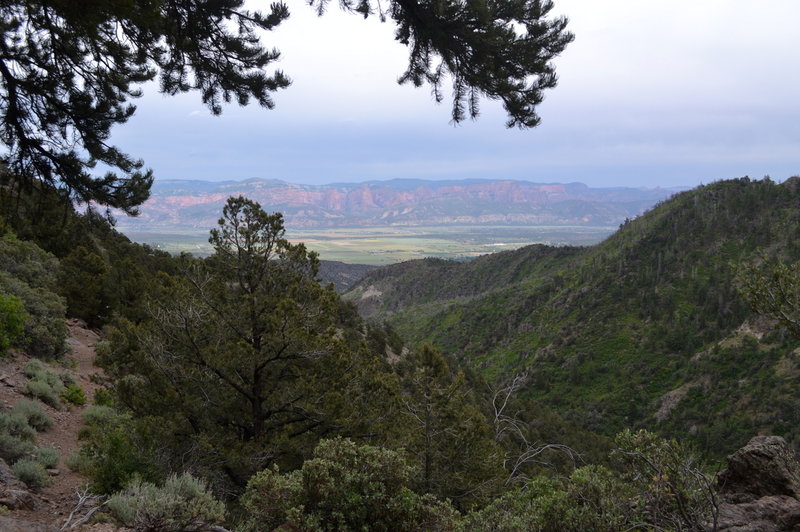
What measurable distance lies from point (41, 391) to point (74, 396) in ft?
3.08

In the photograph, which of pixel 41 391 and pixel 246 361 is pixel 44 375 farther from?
pixel 246 361

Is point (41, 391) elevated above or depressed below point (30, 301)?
below

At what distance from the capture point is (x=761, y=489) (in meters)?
5.36

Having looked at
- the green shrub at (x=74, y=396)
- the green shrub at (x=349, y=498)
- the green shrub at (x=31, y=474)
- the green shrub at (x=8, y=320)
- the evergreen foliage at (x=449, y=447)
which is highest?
the green shrub at (x=8, y=320)

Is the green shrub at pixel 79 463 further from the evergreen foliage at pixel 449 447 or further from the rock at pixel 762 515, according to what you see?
the rock at pixel 762 515

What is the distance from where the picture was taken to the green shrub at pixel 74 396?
10312mm

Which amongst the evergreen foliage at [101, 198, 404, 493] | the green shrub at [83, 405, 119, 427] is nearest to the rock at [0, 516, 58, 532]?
the evergreen foliage at [101, 198, 404, 493]

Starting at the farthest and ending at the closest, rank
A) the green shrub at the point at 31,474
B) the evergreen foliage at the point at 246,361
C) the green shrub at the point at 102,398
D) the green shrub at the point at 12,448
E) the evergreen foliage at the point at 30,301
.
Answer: the green shrub at the point at 102,398, the evergreen foliage at the point at 30,301, the evergreen foliage at the point at 246,361, the green shrub at the point at 12,448, the green shrub at the point at 31,474

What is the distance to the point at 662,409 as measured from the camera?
4397cm

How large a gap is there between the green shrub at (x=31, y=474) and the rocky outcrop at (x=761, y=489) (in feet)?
25.2

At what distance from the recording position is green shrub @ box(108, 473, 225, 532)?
409 centimetres

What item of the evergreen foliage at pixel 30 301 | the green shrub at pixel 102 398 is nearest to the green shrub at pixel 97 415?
the green shrub at pixel 102 398

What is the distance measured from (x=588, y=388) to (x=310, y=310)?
1922 inches

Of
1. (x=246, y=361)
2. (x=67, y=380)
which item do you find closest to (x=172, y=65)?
(x=246, y=361)
